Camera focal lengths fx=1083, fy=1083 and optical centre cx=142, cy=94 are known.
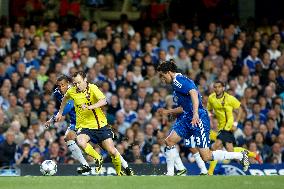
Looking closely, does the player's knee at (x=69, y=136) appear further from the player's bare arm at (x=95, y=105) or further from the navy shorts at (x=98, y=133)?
the player's bare arm at (x=95, y=105)

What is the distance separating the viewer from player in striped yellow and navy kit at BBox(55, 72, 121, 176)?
1739cm

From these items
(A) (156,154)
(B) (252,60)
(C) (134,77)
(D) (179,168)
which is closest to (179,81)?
(D) (179,168)

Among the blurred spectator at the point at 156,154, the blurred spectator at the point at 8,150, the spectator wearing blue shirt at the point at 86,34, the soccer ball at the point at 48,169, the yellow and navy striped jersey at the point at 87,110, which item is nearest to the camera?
the yellow and navy striped jersey at the point at 87,110

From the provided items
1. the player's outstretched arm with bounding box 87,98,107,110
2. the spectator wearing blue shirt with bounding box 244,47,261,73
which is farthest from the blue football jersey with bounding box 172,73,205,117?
the spectator wearing blue shirt with bounding box 244,47,261,73

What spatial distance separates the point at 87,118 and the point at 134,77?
645 cm

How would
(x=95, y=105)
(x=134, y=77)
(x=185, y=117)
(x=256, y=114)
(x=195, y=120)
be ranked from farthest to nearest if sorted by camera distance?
1. (x=134, y=77)
2. (x=256, y=114)
3. (x=185, y=117)
4. (x=95, y=105)
5. (x=195, y=120)

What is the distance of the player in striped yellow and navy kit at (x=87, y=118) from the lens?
1739 cm

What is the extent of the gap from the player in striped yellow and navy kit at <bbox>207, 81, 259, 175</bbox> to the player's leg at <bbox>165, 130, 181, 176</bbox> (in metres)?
2.52

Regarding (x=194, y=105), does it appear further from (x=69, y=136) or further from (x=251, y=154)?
(x=251, y=154)

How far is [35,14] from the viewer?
83.5 ft

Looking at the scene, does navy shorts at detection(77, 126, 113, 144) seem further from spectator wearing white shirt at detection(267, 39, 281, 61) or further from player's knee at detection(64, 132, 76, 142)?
spectator wearing white shirt at detection(267, 39, 281, 61)

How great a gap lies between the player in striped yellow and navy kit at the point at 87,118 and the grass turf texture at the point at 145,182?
1908 mm

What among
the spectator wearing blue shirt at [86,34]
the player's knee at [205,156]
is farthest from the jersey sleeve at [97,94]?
the spectator wearing blue shirt at [86,34]

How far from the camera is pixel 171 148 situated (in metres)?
17.2
